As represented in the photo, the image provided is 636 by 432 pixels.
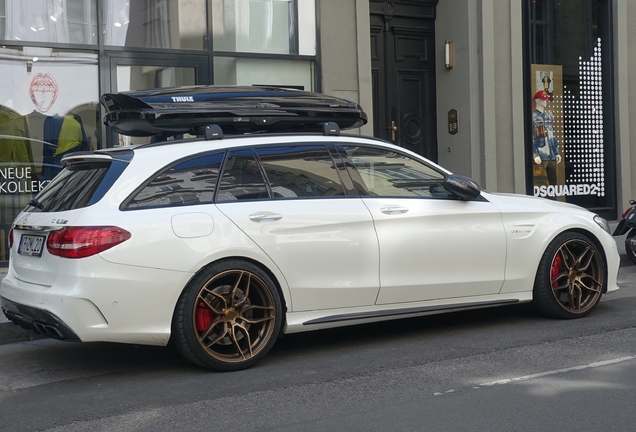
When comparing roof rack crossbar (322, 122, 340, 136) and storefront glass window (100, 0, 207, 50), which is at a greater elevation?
storefront glass window (100, 0, 207, 50)

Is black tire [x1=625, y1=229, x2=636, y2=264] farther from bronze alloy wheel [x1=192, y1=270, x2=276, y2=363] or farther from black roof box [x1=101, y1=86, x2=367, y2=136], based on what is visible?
bronze alloy wheel [x1=192, y1=270, x2=276, y2=363]

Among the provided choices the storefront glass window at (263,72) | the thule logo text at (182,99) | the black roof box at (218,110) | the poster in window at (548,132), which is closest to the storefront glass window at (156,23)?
the storefront glass window at (263,72)

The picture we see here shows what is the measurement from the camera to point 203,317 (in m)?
5.65

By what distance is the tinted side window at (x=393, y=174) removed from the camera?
646 cm

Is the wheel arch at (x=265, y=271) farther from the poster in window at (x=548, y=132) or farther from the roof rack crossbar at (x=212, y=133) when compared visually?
the poster in window at (x=548, y=132)

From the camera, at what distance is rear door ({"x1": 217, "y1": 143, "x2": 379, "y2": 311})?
5863mm

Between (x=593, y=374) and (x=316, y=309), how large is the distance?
1.85m

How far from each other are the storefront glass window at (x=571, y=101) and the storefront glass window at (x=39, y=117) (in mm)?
7101

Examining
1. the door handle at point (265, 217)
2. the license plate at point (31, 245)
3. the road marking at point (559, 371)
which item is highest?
the door handle at point (265, 217)

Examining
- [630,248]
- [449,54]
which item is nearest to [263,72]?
[449,54]

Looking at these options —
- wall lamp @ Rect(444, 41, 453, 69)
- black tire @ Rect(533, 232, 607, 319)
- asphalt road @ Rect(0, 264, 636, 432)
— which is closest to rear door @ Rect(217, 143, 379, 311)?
asphalt road @ Rect(0, 264, 636, 432)

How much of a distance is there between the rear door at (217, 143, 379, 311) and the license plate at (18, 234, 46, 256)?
1.18 meters

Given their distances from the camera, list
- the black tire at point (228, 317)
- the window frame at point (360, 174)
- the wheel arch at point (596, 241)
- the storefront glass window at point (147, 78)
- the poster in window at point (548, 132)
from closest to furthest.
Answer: the black tire at point (228, 317) < the window frame at point (360, 174) < the wheel arch at point (596, 241) < the storefront glass window at point (147, 78) < the poster in window at point (548, 132)

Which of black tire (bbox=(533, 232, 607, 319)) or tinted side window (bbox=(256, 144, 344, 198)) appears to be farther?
black tire (bbox=(533, 232, 607, 319))
